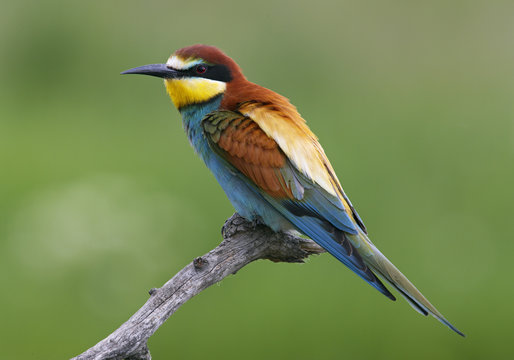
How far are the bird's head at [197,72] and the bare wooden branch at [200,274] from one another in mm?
471

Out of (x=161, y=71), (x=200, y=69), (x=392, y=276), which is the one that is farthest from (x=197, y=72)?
(x=392, y=276)

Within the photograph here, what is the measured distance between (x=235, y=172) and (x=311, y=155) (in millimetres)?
269

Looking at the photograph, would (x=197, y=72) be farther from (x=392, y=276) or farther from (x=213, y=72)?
(x=392, y=276)

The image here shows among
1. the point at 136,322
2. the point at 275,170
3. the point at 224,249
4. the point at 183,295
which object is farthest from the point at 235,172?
the point at 136,322

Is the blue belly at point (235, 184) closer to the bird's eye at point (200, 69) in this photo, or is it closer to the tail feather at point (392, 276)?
the bird's eye at point (200, 69)

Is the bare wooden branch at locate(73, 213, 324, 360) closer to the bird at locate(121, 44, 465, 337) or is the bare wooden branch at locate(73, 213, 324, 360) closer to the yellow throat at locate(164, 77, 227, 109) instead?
the bird at locate(121, 44, 465, 337)

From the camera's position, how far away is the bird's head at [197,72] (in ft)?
7.80

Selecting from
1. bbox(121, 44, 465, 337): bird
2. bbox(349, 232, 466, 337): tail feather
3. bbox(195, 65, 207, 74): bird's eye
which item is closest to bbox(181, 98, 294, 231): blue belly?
A: bbox(121, 44, 465, 337): bird

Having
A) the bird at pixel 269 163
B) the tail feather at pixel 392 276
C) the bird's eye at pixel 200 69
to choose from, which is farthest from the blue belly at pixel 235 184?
the tail feather at pixel 392 276

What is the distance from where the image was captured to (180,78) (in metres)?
2.40

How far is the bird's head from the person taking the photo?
93.7 inches

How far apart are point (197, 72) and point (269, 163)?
0.47 m

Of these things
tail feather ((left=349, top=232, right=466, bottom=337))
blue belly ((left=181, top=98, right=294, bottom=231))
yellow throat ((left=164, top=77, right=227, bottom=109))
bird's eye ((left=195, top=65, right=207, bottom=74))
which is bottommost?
tail feather ((left=349, top=232, right=466, bottom=337))

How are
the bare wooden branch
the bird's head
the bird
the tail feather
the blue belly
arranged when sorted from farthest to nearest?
1. the bird's head
2. the blue belly
3. the bird
4. the tail feather
5. the bare wooden branch
